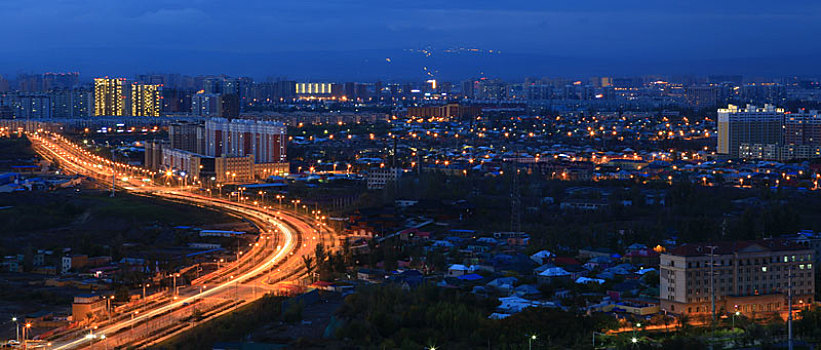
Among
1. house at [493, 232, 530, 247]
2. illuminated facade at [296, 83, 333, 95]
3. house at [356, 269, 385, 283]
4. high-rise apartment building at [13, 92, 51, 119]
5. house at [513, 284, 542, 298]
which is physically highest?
illuminated facade at [296, 83, 333, 95]

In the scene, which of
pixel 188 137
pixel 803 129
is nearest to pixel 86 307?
pixel 188 137

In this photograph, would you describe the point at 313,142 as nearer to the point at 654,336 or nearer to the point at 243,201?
the point at 243,201

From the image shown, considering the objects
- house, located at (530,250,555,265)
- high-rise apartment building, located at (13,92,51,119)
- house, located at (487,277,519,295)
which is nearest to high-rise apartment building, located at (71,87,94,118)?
high-rise apartment building, located at (13,92,51,119)

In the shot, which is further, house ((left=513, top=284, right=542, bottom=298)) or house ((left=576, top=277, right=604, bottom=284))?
house ((left=576, top=277, right=604, bottom=284))

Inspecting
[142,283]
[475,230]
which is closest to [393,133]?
[475,230]

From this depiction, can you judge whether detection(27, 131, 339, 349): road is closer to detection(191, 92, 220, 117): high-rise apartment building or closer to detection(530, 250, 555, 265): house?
detection(530, 250, 555, 265): house

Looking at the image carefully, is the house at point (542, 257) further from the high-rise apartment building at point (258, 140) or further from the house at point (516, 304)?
the high-rise apartment building at point (258, 140)

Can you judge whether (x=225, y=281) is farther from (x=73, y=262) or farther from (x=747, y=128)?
(x=747, y=128)
